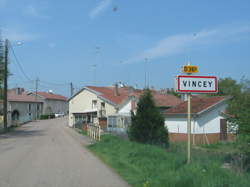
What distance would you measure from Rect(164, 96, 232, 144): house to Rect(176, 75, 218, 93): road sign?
56.2ft

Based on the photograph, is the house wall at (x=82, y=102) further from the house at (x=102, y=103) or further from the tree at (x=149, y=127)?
the tree at (x=149, y=127)

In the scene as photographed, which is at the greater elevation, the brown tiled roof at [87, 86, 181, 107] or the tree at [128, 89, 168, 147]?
the brown tiled roof at [87, 86, 181, 107]

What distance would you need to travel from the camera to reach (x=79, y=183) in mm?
8273

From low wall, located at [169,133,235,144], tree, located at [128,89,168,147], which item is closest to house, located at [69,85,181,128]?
low wall, located at [169,133,235,144]

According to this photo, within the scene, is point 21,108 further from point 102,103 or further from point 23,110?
point 102,103

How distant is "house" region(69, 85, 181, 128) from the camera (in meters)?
36.6

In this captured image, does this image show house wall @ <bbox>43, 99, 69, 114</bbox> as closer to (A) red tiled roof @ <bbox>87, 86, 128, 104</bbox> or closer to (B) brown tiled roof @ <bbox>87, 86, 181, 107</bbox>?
(B) brown tiled roof @ <bbox>87, 86, 181, 107</bbox>

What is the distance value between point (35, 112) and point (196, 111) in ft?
204

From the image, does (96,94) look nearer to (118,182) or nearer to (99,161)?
(99,161)

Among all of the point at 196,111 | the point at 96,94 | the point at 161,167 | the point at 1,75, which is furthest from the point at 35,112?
the point at 161,167

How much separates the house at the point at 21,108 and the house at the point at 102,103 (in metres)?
18.8

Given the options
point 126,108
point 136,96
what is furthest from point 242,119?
point 126,108

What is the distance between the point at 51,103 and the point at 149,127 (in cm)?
8137

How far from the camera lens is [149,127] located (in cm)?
1570
